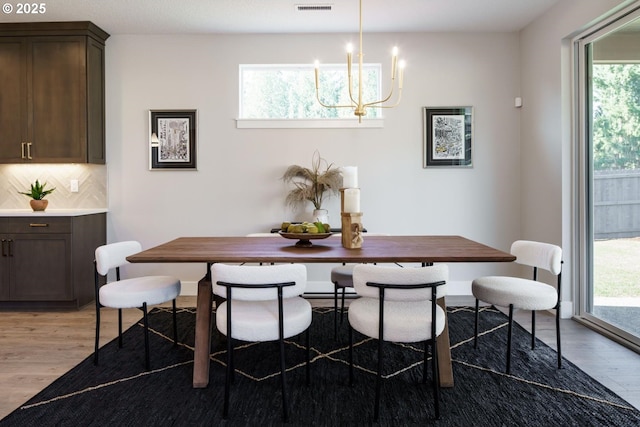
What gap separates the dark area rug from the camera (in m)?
2.07

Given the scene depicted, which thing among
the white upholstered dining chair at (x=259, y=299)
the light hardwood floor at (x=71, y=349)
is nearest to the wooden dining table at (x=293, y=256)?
the white upholstered dining chair at (x=259, y=299)

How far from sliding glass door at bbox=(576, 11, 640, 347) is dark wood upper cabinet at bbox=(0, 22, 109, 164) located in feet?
14.9

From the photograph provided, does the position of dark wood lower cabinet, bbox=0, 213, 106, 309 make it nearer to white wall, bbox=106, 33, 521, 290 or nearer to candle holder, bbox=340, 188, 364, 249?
white wall, bbox=106, 33, 521, 290

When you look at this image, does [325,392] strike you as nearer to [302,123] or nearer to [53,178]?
[302,123]

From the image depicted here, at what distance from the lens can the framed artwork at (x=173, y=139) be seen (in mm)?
4430

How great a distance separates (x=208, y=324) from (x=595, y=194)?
10.4ft

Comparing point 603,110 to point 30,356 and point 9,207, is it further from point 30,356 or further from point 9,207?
point 9,207

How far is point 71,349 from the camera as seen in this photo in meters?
2.99

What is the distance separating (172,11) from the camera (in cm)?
387

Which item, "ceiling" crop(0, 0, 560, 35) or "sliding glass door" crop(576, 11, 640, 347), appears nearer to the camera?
"sliding glass door" crop(576, 11, 640, 347)

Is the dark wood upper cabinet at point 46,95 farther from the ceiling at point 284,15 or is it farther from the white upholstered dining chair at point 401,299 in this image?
the white upholstered dining chair at point 401,299

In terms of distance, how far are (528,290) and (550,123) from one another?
1.97 meters

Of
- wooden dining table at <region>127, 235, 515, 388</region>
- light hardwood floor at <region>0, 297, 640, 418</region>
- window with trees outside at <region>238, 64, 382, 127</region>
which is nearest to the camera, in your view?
wooden dining table at <region>127, 235, 515, 388</region>

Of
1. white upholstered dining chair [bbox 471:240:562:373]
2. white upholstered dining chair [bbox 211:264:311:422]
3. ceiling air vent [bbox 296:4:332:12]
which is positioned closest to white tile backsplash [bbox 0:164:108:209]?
ceiling air vent [bbox 296:4:332:12]
